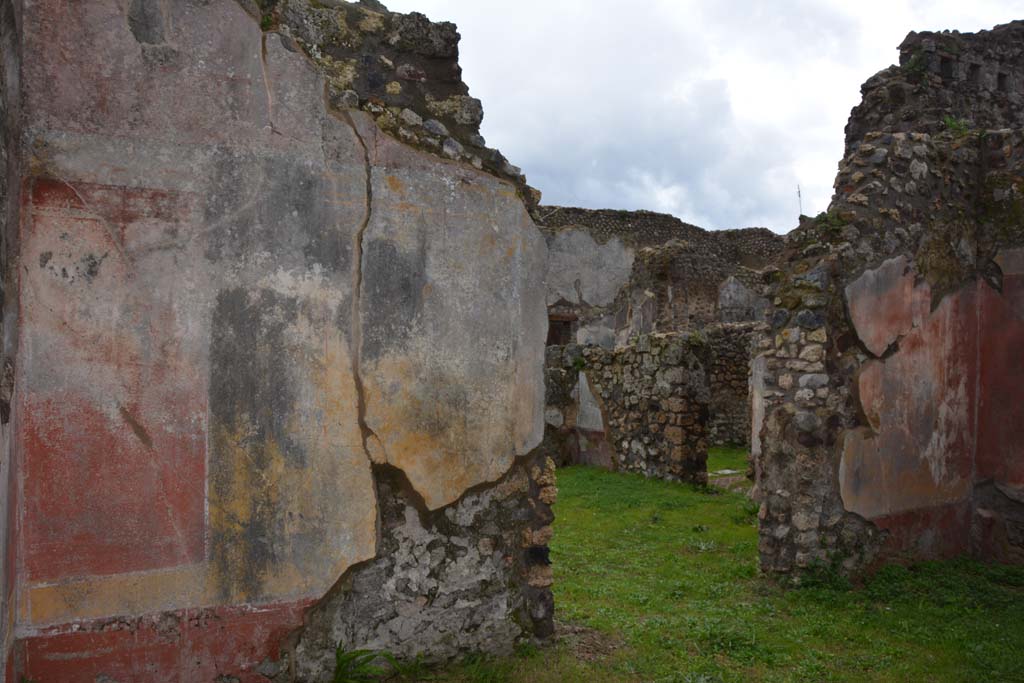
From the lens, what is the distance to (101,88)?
2688mm

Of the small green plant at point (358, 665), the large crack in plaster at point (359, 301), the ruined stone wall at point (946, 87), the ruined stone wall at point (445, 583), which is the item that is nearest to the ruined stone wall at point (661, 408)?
the ruined stone wall at point (946, 87)

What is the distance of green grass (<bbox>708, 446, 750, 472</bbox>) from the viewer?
1053 cm

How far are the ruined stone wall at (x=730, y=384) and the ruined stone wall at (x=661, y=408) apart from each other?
3308mm

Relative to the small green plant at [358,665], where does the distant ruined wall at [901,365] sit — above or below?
above

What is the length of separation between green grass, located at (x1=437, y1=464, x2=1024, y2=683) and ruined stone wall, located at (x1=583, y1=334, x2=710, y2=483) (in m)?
2.40

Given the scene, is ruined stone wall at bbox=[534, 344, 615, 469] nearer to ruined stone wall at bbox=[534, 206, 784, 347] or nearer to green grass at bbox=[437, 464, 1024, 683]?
green grass at bbox=[437, 464, 1024, 683]

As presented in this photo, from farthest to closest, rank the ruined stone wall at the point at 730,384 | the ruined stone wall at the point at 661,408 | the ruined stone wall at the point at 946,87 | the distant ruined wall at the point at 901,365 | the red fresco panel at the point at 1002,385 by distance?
the ruined stone wall at the point at 730,384 → the ruined stone wall at the point at 661,408 → the ruined stone wall at the point at 946,87 → the red fresco panel at the point at 1002,385 → the distant ruined wall at the point at 901,365

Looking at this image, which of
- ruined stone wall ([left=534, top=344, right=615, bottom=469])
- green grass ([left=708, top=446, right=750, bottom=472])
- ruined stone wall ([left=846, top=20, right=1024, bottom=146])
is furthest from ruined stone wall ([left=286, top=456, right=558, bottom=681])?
green grass ([left=708, top=446, right=750, bottom=472])

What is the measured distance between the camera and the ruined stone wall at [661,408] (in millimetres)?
8891

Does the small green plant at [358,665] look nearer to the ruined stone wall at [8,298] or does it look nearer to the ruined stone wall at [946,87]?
the ruined stone wall at [8,298]

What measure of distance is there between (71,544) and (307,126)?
70.4 inches

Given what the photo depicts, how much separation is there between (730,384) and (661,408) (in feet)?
13.4

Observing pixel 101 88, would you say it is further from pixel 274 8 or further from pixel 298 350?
pixel 298 350

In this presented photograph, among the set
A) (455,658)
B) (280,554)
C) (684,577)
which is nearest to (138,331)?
(280,554)
